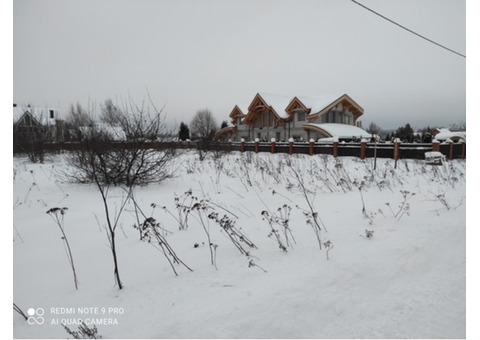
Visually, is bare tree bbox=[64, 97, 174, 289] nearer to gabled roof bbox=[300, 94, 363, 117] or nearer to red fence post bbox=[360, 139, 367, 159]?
red fence post bbox=[360, 139, 367, 159]

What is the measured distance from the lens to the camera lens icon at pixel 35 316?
75.1 inches

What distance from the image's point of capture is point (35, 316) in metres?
1.97

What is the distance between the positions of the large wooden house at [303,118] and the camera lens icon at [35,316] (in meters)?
23.4

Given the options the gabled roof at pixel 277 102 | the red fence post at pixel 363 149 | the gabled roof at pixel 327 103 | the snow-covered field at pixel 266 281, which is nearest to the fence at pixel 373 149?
the red fence post at pixel 363 149

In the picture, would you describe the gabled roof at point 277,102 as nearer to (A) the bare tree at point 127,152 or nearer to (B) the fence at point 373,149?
(B) the fence at point 373,149

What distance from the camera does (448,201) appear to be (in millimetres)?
4180

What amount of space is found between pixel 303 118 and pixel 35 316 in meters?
27.9

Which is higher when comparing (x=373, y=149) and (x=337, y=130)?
(x=337, y=130)

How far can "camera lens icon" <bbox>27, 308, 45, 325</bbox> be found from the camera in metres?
1.91

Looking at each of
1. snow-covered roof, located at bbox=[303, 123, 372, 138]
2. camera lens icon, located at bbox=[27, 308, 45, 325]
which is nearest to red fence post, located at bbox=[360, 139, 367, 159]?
snow-covered roof, located at bbox=[303, 123, 372, 138]

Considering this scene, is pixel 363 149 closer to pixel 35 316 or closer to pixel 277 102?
pixel 35 316

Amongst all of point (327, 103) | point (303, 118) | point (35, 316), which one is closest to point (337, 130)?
point (327, 103)

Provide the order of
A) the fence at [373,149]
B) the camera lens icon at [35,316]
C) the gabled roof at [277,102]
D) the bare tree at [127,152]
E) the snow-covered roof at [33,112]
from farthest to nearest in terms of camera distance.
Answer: the gabled roof at [277,102]
the fence at [373,149]
the snow-covered roof at [33,112]
the bare tree at [127,152]
the camera lens icon at [35,316]
